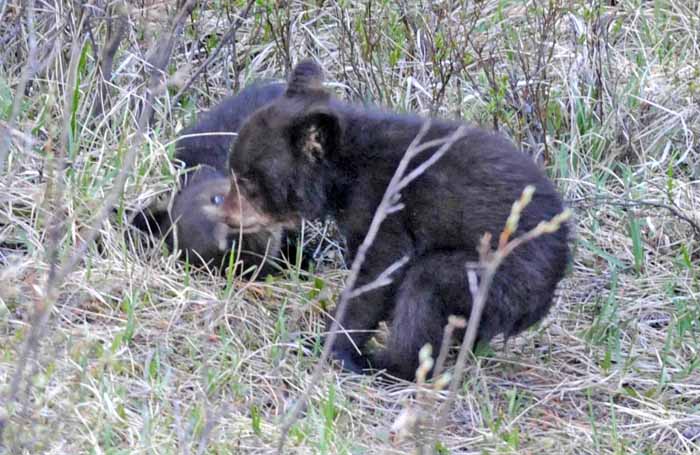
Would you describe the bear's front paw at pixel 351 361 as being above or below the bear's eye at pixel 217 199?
below

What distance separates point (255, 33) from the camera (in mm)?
7520

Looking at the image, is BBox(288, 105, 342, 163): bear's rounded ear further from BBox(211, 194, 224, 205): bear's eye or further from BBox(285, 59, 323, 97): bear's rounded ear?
BBox(211, 194, 224, 205): bear's eye

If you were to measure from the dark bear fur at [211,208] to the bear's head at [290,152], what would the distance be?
8.4 inches

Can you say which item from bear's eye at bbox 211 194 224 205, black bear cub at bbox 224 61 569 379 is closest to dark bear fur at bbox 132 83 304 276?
bear's eye at bbox 211 194 224 205

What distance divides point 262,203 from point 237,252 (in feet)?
1.61

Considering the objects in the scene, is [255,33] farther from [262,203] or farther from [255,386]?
[255,386]

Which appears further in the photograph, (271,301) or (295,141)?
(271,301)

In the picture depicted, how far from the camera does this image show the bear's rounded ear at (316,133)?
17.0 feet

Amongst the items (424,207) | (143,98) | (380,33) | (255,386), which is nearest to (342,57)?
(380,33)

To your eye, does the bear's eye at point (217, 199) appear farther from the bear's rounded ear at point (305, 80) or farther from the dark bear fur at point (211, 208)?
the bear's rounded ear at point (305, 80)

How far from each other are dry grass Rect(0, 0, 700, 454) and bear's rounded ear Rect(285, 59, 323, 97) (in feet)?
3.03

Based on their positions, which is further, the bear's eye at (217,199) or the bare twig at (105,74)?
the bare twig at (105,74)

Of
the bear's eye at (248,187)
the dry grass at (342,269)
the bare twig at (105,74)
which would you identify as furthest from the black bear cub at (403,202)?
the bare twig at (105,74)

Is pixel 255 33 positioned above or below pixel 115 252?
above
